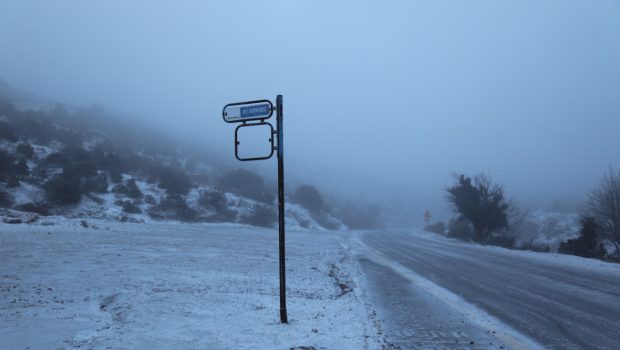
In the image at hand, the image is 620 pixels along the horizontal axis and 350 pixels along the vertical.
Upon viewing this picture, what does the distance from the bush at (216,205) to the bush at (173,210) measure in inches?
108

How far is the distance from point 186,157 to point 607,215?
55.3 m

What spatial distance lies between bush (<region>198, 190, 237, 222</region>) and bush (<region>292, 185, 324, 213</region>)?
25.1 m

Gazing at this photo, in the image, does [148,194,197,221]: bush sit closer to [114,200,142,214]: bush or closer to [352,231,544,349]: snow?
[114,200,142,214]: bush

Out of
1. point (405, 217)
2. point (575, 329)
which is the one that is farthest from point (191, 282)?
point (405, 217)

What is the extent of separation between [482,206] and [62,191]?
32.8m

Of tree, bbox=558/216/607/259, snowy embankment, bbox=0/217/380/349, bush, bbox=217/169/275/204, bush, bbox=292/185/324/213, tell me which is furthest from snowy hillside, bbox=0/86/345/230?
tree, bbox=558/216/607/259

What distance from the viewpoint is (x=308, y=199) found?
2680 inches

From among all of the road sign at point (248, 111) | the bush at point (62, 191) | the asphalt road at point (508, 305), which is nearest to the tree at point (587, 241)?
the asphalt road at point (508, 305)

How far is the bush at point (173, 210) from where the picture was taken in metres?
33.3

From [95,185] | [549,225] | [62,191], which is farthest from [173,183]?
Result: [549,225]

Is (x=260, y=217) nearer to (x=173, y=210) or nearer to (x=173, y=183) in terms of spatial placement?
(x=173, y=183)

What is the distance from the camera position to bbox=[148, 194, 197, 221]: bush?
33.3 metres

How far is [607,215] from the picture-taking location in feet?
87.1

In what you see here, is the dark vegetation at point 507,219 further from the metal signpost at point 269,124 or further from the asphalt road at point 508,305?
the metal signpost at point 269,124
